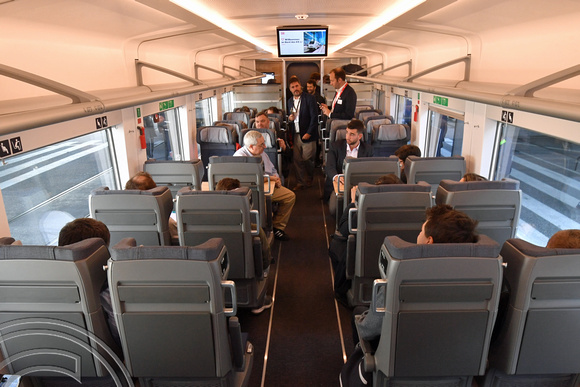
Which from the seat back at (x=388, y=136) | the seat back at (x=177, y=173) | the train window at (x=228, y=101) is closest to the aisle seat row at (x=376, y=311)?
the seat back at (x=177, y=173)

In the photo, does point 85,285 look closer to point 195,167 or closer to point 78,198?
point 195,167

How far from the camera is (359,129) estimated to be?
19.5 feet

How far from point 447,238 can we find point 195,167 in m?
3.35

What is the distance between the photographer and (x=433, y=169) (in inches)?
184

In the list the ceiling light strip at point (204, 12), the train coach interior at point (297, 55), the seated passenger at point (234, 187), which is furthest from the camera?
the seated passenger at point (234, 187)

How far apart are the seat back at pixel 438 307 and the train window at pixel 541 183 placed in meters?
2.70

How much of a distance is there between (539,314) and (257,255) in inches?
89.9

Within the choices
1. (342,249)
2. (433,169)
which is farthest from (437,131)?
(342,249)

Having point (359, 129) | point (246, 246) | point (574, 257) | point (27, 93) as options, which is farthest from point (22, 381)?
point (359, 129)

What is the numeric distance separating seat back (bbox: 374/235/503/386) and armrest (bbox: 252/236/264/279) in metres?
1.66

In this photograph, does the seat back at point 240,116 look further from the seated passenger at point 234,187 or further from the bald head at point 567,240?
the bald head at point 567,240

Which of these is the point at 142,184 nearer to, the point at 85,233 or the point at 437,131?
the point at 85,233

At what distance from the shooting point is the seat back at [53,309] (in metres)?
2.01

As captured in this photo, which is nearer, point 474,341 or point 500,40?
point 474,341
